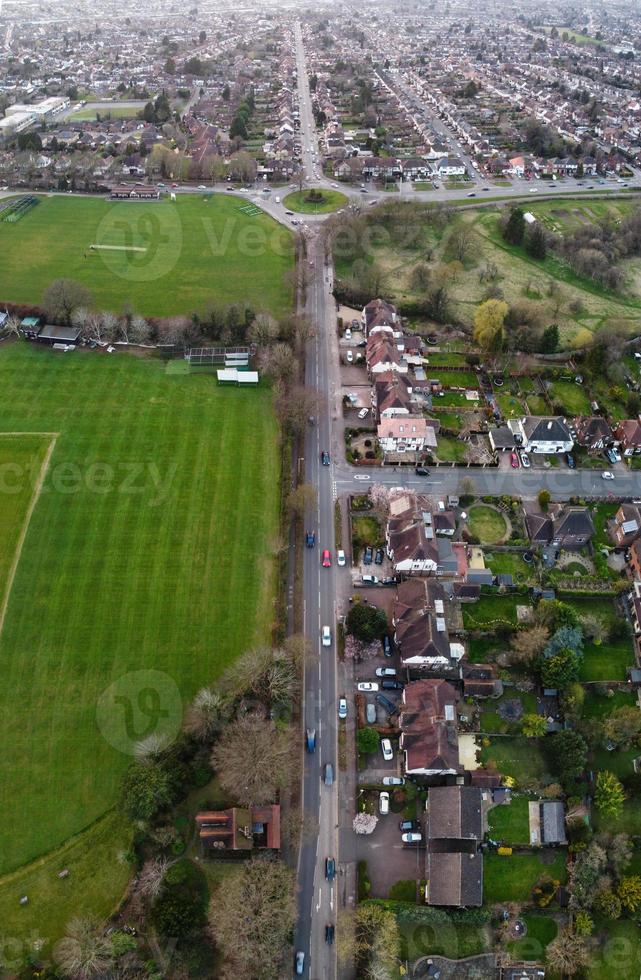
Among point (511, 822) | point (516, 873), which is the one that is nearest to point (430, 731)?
point (511, 822)

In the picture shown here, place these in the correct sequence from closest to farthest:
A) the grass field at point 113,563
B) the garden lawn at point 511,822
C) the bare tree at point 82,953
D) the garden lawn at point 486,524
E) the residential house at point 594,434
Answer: the bare tree at point 82,953 → the garden lawn at point 511,822 → the grass field at point 113,563 → the garden lawn at point 486,524 → the residential house at point 594,434

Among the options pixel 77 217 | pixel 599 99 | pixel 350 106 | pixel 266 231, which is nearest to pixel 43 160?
pixel 77 217

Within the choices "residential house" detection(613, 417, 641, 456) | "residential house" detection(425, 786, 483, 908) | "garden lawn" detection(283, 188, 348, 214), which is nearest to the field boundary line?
"residential house" detection(425, 786, 483, 908)

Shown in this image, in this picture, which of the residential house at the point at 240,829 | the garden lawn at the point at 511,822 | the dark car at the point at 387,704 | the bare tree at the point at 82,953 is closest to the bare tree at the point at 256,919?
the residential house at the point at 240,829

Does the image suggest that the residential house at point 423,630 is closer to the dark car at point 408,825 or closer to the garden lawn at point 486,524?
the garden lawn at point 486,524

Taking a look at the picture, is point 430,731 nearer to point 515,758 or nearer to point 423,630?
point 515,758
